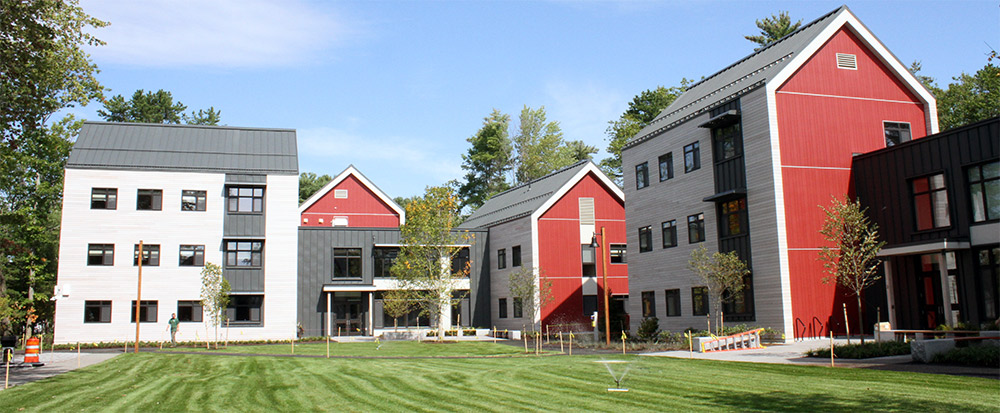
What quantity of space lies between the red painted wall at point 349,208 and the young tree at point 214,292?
12.3 metres

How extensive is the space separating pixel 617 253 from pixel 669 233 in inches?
397

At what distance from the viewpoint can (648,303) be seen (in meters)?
36.5

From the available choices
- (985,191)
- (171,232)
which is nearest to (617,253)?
(985,191)

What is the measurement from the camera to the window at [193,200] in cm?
4088

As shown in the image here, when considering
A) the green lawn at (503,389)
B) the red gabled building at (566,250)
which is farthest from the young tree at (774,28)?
the green lawn at (503,389)

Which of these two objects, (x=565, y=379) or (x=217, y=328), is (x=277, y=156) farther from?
(x=565, y=379)

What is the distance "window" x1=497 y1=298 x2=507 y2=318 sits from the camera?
1783 inches

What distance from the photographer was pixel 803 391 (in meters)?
13.7

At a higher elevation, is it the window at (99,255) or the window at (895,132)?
the window at (895,132)

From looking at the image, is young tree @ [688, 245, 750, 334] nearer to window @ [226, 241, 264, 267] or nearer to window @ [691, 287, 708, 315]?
window @ [691, 287, 708, 315]

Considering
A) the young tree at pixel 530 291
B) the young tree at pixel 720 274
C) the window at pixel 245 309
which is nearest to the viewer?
the young tree at pixel 720 274

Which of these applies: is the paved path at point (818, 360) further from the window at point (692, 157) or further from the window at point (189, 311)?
the window at point (189, 311)

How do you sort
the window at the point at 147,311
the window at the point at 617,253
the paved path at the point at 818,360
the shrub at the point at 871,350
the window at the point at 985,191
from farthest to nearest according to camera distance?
the window at the point at 617,253 < the window at the point at 147,311 < the window at the point at 985,191 < the shrub at the point at 871,350 < the paved path at the point at 818,360

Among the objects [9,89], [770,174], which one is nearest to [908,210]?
[770,174]
